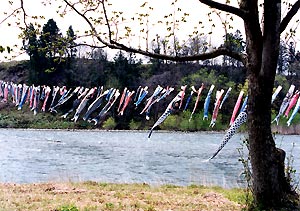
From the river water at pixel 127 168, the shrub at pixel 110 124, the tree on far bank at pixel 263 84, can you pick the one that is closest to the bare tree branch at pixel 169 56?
the tree on far bank at pixel 263 84

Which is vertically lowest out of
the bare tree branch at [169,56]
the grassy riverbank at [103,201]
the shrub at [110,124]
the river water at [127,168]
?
the river water at [127,168]

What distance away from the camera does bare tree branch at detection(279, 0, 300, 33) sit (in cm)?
645

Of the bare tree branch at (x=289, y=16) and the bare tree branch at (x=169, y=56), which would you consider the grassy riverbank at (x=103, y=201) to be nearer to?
the bare tree branch at (x=169, y=56)

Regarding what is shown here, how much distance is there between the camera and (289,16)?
21.3 feet

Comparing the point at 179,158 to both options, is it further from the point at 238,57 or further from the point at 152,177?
the point at 238,57

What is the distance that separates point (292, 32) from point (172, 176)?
380 inches

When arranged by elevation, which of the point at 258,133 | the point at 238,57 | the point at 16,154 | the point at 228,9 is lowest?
the point at 16,154

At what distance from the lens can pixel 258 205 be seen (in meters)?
6.53

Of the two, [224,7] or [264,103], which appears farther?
[264,103]

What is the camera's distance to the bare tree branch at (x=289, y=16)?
6.45 meters

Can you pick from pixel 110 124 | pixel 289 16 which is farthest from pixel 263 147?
pixel 110 124

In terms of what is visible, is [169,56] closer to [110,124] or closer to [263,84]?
[263,84]

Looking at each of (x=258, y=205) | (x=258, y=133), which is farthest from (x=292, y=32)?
(x=258, y=205)

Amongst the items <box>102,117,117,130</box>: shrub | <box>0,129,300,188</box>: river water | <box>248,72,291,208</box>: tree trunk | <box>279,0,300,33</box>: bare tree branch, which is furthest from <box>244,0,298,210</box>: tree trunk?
<box>102,117,117,130</box>: shrub
